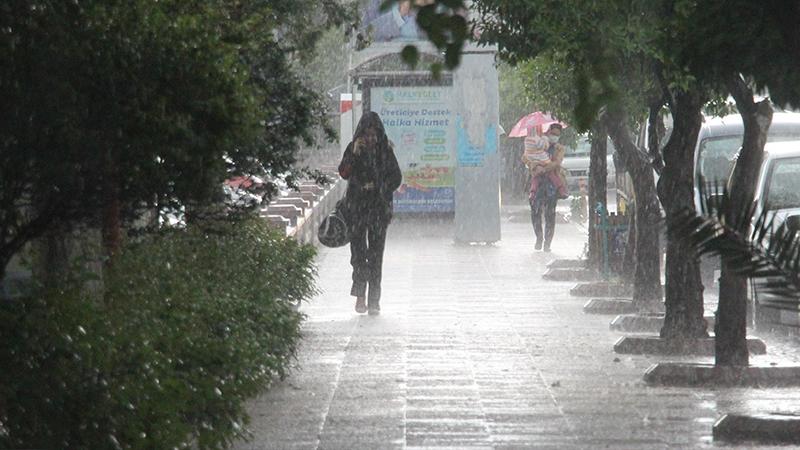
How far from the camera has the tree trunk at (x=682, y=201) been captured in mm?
12078

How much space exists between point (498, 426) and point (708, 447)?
4.01 ft

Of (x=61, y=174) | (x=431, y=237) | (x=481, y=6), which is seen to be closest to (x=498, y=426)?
(x=61, y=174)

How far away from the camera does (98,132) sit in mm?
7082

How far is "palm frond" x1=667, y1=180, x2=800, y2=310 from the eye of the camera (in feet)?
20.4

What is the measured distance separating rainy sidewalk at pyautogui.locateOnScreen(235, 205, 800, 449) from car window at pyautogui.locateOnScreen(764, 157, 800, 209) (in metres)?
2.22

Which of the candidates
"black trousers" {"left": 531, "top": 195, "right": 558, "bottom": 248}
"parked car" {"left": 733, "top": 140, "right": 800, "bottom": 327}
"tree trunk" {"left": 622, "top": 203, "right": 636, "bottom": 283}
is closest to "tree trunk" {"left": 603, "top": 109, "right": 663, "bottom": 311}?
"parked car" {"left": 733, "top": 140, "right": 800, "bottom": 327}

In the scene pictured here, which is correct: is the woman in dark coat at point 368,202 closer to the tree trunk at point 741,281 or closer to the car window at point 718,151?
the tree trunk at point 741,281

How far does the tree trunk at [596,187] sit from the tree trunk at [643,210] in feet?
10.1

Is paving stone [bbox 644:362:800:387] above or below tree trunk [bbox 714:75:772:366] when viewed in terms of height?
below

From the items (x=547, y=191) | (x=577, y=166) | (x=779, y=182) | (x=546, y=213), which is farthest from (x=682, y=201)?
(x=577, y=166)

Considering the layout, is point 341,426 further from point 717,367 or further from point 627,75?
point 627,75

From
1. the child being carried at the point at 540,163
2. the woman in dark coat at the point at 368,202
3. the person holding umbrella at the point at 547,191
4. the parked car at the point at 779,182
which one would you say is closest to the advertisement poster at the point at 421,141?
the child being carried at the point at 540,163

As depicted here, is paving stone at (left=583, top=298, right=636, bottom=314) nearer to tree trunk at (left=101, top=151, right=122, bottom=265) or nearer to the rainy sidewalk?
the rainy sidewalk

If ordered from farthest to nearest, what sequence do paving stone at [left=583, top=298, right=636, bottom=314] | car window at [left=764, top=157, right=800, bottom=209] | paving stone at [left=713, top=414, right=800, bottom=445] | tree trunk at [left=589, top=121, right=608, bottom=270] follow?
1. tree trunk at [left=589, top=121, right=608, bottom=270]
2. car window at [left=764, top=157, right=800, bottom=209]
3. paving stone at [left=583, top=298, right=636, bottom=314]
4. paving stone at [left=713, top=414, right=800, bottom=445]
